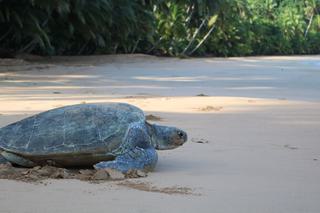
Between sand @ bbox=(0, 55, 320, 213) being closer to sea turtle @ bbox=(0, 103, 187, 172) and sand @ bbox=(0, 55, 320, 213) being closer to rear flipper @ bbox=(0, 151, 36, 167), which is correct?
sea turtle @ bbox=(0, 103, 187, 172)

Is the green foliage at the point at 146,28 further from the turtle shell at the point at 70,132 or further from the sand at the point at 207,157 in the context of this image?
the turtle shell at the point at 70,132

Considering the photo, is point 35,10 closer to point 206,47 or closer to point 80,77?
point 80,77

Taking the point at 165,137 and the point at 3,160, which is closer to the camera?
the point at 3,160

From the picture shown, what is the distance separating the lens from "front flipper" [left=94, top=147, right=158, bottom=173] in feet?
14.6

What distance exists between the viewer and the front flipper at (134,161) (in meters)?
4.44

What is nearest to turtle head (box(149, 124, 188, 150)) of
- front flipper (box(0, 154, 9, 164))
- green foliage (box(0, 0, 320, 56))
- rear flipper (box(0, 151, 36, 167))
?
rear flipper (box(0, 151, 36, 167))

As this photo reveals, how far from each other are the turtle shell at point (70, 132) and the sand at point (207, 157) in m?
0.36

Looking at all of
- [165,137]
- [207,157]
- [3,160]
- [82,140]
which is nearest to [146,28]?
[207,157]

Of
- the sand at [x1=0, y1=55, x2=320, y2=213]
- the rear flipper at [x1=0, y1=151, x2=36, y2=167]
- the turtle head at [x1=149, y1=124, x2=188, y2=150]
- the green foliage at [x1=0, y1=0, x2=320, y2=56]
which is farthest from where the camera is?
the green foliage at [x1=0, y1=0, x2=320, y2=56]

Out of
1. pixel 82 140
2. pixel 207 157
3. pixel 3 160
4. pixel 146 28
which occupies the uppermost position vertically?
pixel 82 140

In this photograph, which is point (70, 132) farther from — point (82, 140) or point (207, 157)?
point (207, 157)

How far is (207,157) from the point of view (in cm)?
527

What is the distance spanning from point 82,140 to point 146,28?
74.8ft

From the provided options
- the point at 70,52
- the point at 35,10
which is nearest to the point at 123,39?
the point at 70,52
